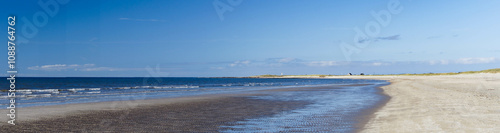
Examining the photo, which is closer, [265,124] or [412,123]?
[412,123]

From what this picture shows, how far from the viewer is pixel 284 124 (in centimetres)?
1199

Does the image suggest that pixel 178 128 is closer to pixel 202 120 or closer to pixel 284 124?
pixel 202 120

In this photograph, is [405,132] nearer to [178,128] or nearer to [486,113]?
[486,113]

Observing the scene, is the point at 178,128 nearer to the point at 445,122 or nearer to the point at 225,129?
the point at 225,129

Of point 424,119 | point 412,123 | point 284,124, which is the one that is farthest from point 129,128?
point 424,119

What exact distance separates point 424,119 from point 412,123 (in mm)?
1048

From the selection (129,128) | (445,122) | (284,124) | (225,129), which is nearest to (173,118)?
(129,128)

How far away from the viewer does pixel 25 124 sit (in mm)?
12062

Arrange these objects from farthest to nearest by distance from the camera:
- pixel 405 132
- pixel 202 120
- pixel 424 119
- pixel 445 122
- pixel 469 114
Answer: pixel 202 120
pixel 469 114
pixel 424 119
pixel 445 122
pixel 405 132

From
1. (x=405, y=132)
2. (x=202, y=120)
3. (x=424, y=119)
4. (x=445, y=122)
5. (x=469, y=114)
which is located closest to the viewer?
(x=405, y=132)

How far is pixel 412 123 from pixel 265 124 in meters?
4.80

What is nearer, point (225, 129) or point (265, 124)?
point (225, 129)

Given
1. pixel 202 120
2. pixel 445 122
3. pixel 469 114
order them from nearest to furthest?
pixel 445 122
pixel 469 114
pixel 202 120

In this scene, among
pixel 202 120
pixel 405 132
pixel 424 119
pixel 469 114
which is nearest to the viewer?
pixel 405 132
